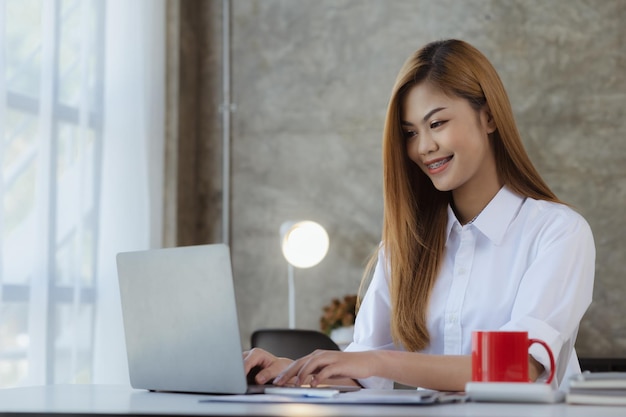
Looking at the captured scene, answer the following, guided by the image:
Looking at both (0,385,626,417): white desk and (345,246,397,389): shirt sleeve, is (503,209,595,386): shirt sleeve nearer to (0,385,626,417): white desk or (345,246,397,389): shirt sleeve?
(345,246,397,389): shirt sleeve

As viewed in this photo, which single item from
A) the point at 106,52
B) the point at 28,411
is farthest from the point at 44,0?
the point at 28,411

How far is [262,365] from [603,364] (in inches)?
105

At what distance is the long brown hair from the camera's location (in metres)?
2.21

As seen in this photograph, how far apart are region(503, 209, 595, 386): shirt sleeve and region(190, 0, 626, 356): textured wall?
8.07ft

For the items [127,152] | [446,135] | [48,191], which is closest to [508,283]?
[446,135]

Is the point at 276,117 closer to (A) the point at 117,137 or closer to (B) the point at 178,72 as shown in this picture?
(B) the point at 178,72

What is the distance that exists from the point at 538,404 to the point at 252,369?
68cm

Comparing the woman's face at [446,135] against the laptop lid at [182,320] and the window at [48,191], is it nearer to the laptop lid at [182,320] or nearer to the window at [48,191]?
the laptop lid at [182,320]

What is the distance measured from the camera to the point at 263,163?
4.87 meters

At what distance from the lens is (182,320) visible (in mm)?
1600

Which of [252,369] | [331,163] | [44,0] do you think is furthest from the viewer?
[331,163]

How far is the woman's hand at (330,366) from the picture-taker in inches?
64.2

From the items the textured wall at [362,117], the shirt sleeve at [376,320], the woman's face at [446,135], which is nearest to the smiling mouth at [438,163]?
the woman's face at [446,135]

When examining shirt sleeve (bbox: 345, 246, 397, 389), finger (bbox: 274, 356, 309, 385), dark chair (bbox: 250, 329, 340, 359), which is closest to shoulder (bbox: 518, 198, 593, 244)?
shirt sleeve (bbox: 345, 246, 397, 389)
